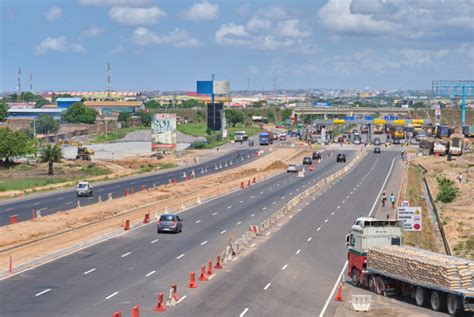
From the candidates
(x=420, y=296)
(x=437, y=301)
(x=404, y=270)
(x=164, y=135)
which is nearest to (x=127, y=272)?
(x=404, y=270)

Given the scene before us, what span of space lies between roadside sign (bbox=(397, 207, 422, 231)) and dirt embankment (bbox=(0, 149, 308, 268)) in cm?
1685

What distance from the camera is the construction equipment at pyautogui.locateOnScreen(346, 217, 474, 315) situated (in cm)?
2811

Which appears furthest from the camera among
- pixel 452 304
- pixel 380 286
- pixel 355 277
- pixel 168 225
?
pixel 168 225

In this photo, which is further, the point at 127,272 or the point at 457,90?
the point at 457,90

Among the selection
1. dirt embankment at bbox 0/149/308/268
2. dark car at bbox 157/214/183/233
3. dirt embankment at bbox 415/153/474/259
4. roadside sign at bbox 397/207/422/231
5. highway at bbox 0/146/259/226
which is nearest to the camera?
roadside sign at bbox 397/207/422/231

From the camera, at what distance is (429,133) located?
197750 millimetres

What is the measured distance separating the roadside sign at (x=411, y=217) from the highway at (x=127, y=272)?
19.1 ft

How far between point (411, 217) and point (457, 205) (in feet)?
140

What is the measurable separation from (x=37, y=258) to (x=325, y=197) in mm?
39063

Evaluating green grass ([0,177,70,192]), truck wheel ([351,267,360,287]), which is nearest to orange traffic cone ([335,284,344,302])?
truck wheel ([351,267,360,287])

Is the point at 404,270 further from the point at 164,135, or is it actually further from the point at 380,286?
the point at 164,135

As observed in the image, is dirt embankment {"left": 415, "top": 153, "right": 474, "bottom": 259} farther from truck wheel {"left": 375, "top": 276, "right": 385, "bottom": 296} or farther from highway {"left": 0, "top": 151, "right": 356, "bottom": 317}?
truck wheel {"left": 375, "top": 276, "right": 385, "bottom": 296}

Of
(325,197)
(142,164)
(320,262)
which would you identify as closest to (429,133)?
(142,164)

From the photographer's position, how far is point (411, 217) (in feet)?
124
